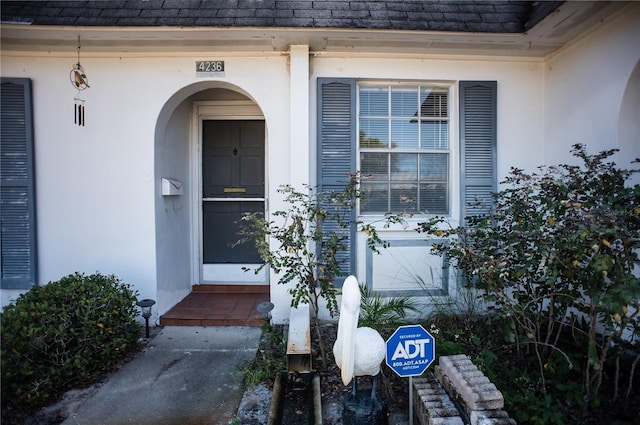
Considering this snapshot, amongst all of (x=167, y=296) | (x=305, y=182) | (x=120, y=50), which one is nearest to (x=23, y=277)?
(x=167, y=296)

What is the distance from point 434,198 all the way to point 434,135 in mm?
772

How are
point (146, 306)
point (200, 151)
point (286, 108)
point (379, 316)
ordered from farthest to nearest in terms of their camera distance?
point (200, 151)
point (286, 108)
point (146, 306)
point (379, 316)

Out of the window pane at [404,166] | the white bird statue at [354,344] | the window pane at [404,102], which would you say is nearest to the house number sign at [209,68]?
the window pane at [404,102]

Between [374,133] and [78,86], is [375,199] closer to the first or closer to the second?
[374,133]

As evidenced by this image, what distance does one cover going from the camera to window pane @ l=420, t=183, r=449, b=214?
15.2 feet

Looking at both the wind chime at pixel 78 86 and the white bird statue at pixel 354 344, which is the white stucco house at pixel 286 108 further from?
the white bird statue at pixel 354 344

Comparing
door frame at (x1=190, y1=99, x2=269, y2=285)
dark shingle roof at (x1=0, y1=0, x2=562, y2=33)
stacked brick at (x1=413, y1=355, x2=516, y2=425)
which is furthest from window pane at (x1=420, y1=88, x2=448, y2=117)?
stacked brick at (x1=413, y1=355, x2=516, y2=425)

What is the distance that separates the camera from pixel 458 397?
2439 mm

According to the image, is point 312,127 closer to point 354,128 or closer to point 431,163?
point 354,128

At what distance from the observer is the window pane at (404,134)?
15.1 ft

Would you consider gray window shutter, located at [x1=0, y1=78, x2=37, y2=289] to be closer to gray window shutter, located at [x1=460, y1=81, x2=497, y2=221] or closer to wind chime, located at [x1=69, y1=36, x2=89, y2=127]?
wind chime, located at [x1=69, y1=36, x2=89, y2=127]

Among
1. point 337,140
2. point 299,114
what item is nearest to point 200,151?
point 299,114

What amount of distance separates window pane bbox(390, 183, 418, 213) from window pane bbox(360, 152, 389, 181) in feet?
0.62

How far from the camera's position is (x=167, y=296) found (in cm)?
459
